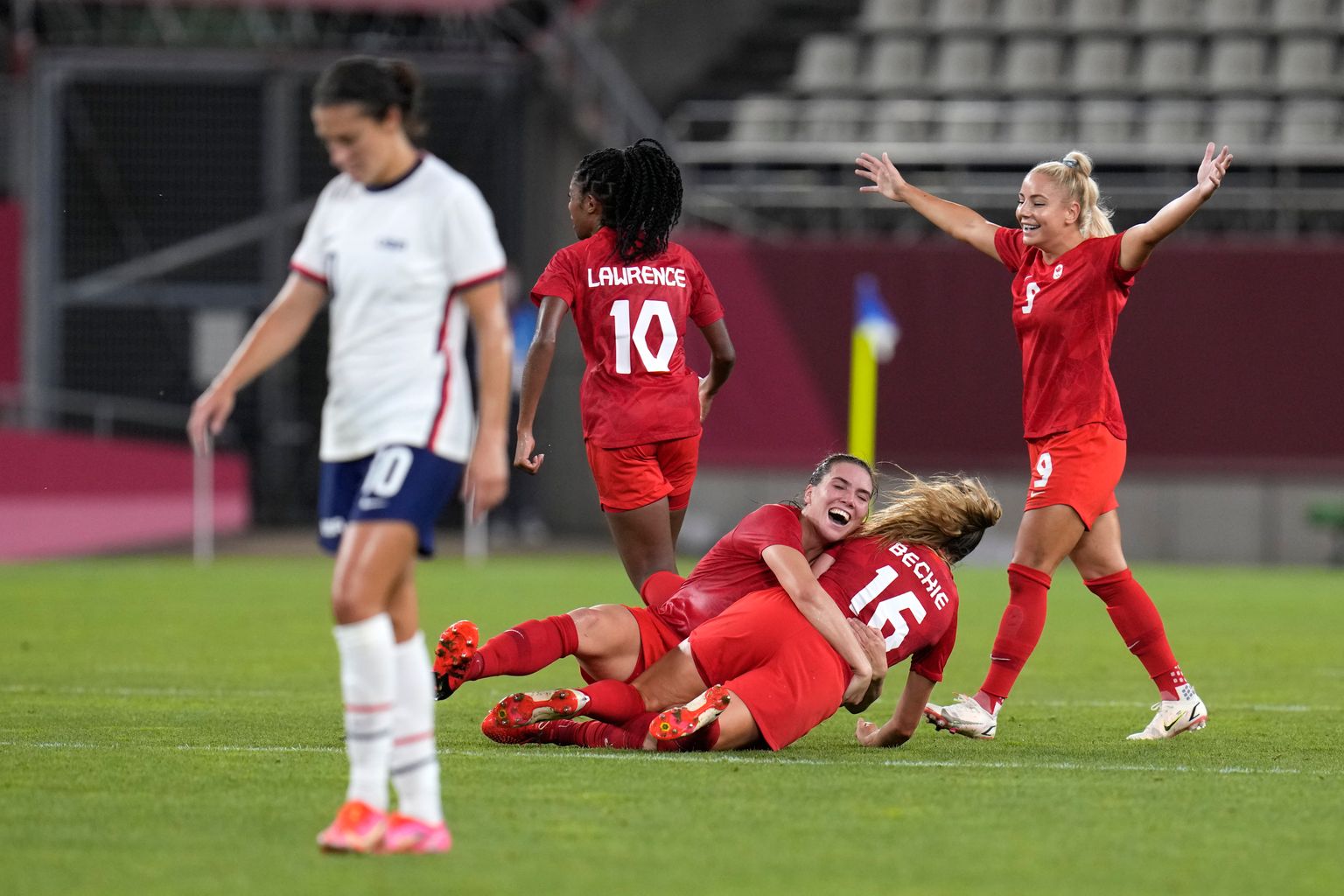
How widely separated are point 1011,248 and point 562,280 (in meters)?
1.70

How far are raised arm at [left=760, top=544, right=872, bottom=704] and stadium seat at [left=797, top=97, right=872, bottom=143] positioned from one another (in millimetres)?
18301

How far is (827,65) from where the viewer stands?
25.8 meters

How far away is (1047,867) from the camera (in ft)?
14.1

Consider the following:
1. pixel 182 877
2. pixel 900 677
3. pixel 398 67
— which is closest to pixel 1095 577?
pixel 900 677

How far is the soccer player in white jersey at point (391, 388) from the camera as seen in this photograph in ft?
14.6

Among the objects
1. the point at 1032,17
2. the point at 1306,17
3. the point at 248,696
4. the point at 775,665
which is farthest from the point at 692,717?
the point at 1306,17

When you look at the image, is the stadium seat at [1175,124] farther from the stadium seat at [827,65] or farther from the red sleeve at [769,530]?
the red sleeve at [769,530]

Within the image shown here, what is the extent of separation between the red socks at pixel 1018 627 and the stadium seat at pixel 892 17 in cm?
2033

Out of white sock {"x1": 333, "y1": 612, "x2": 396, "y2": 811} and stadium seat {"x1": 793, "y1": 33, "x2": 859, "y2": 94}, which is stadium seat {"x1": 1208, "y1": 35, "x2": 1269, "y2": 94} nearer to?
stadium seat {"x1": 793, "y1": 33, "x2": 859, "y2": 94}

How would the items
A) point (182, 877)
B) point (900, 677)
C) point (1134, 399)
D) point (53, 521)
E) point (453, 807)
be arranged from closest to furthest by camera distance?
1. point (182, 877)
2. point (453, 807)
3. point (900, 677)
4. point (53, 521)
5. point (1134, 399)

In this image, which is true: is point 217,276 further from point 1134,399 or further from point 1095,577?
point 1095,577

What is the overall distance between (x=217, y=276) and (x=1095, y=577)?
19.5m

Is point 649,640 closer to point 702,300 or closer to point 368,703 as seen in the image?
point 702,300

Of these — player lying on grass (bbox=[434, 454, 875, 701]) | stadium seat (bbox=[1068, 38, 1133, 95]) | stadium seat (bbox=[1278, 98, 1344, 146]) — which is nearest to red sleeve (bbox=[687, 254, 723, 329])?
player lying on grass (bbox=[434, 454, 875, 701])
